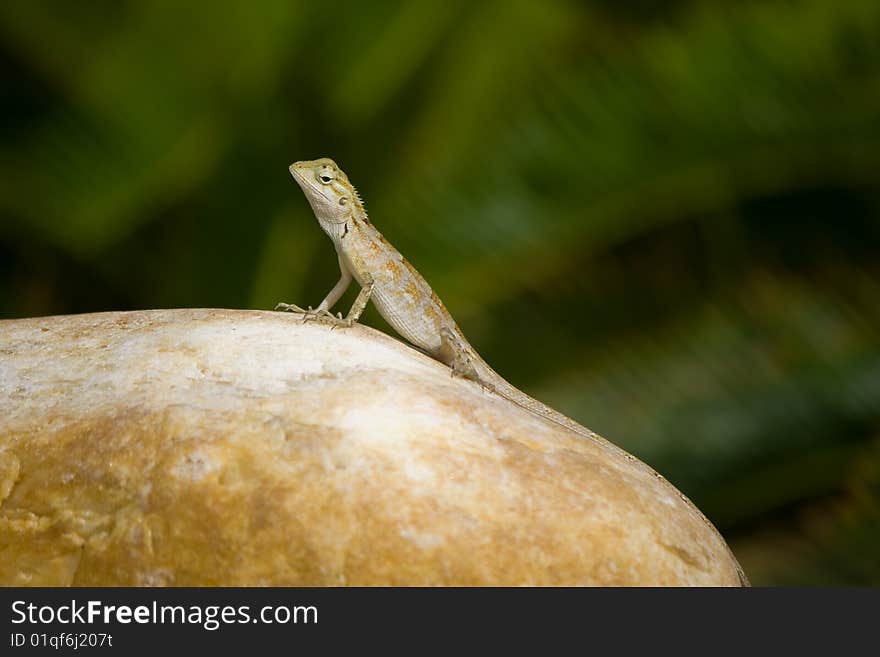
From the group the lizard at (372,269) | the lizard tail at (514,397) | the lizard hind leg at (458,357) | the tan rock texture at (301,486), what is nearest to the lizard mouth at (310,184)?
the lizard at (372,269)

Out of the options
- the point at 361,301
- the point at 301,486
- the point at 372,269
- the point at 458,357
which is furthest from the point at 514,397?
the point at 301,486

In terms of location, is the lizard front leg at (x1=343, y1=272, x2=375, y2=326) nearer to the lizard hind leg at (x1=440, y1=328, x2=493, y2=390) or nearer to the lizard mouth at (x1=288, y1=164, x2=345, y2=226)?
the lizard mouth at (x1=288, y1=164, x2=345, y2=226)

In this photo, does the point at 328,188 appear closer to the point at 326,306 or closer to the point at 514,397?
the point at 326,306

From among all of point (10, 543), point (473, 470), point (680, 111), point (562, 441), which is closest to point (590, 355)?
point (680, 111)

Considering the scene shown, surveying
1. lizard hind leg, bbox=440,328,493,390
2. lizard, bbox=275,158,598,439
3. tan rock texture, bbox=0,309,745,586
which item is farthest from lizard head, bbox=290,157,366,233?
tan rock texture, bbox=0,309,745,586

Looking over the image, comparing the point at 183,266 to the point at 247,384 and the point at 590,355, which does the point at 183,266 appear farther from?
the point at 247,384
